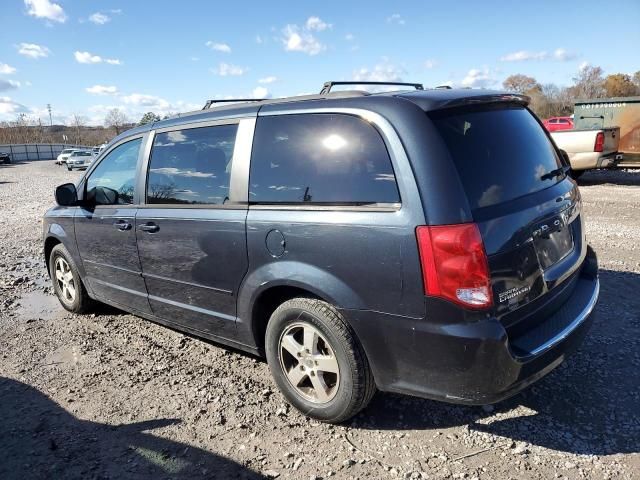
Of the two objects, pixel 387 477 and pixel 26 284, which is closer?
pixel 387 477

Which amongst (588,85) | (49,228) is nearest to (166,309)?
(49,228)

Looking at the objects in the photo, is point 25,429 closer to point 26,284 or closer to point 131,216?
point 131,216

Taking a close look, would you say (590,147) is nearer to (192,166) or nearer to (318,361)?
(192,166)

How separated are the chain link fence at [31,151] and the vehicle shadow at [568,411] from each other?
218ft

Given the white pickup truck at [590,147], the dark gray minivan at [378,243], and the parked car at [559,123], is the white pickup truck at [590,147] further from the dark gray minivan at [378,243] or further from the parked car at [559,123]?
the parked car at [559,123]

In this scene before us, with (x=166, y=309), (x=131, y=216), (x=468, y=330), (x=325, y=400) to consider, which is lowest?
(x=325, y=400)

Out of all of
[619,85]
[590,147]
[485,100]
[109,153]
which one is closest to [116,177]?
[109,153]

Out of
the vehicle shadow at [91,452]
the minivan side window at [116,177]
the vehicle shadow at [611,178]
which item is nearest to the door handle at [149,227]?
the minivan side window at [116,177]

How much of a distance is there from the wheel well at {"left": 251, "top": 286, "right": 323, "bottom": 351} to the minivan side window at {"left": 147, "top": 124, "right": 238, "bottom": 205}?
73 centimetres

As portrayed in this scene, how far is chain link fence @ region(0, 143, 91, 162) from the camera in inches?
2383

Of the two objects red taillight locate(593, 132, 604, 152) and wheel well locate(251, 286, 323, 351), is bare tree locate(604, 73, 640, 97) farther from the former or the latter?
wheel well locate(251, 286, 323, 351)

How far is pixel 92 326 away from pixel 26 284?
217 centimetres

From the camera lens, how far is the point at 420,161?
8.18 ft

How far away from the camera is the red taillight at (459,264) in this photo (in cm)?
238
